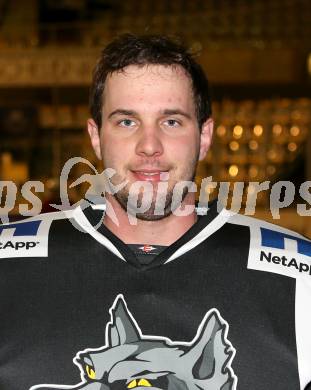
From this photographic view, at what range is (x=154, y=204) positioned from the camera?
2020mm

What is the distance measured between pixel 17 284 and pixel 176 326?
14.9 inches

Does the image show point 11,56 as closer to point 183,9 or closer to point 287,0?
point 183,9

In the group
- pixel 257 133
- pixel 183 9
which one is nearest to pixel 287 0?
pixel 183 9

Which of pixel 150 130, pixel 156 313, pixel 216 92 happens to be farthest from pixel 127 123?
pixel 216 92

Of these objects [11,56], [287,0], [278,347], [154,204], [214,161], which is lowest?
[278,347]

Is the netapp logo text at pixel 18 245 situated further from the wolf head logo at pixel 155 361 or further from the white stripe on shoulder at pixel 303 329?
the white stripe on shoulder at pixel 303 329

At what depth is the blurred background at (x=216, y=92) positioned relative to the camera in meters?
9.77

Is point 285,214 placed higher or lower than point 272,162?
lower

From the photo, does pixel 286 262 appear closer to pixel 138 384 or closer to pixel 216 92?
pixel 138 384

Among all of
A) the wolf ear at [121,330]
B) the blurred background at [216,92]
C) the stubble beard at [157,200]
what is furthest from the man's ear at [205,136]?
the blurred background at [216,92]

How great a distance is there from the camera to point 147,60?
2064 millimetres

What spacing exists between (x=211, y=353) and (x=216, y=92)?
27.2 feet

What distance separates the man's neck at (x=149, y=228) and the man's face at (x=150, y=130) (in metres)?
0.03

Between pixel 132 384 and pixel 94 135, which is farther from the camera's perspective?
pixel 94 135
